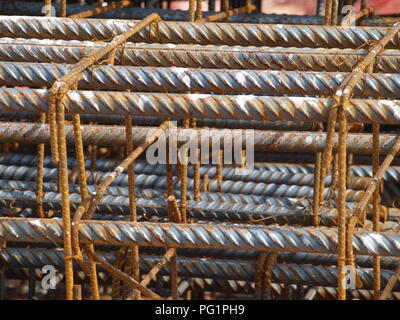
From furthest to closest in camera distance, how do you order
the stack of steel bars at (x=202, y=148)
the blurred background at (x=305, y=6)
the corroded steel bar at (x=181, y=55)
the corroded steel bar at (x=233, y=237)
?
the blurred background at (x=305, y=6) → the corroded steel bar at (x=181, y=55) → the corroded steel bar at (x=233, y=237) → the stack of steel bars at (x=202, y=148)

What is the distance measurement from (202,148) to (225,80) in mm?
1317

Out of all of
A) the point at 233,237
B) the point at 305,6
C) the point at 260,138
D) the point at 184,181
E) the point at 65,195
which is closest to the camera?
the point at 65,195

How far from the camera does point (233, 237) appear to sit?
4.47m

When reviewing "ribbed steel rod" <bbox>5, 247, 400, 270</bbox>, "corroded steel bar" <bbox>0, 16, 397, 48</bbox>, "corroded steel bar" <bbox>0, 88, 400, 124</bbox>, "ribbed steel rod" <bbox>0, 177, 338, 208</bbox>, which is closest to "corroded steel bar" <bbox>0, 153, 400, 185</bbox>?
"ribbed steel rod" <bbox>0, 177, 338, 208</bbox>

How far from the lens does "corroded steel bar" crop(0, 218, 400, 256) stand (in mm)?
4441

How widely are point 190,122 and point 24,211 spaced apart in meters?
1.71

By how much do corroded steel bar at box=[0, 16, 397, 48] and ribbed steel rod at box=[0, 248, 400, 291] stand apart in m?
1.66

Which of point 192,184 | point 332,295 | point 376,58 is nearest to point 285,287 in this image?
point 332,295

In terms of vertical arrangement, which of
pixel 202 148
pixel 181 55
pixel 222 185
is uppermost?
pixel 181 55

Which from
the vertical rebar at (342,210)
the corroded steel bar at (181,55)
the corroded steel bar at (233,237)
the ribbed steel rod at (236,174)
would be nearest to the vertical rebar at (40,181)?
the ribbed steel rod at (236,174)

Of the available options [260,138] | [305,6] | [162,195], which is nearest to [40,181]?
[162,195]

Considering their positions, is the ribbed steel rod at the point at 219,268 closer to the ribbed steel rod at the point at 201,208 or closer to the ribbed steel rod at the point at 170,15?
the ribbed steel rod at the point at 201,208

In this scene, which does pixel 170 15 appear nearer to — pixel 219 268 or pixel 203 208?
pixel 203 208

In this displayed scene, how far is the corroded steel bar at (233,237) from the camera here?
4.44 m
